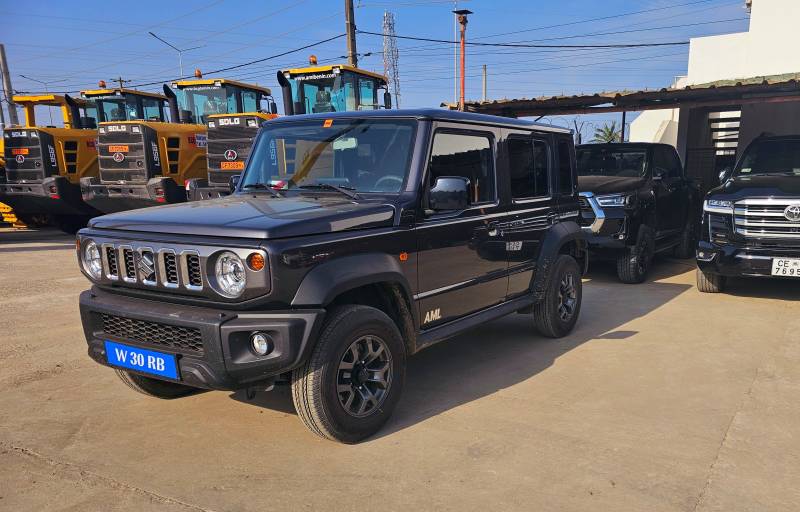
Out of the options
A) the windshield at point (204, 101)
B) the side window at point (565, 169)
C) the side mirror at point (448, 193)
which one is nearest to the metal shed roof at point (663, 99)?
the windshield at point (204, 101)

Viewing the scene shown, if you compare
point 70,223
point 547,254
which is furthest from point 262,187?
point 70,223

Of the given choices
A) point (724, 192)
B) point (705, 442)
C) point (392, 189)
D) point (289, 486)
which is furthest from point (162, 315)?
point (724, 192)

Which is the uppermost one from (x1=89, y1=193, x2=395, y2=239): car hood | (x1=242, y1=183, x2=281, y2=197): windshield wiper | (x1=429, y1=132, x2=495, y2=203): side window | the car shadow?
(x1=429, y1=132, x2=495, y2=203): side window

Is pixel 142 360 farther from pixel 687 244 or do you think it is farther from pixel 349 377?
pixel 687 244

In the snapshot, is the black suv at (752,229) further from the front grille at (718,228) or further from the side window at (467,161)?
the side window at (467,161)

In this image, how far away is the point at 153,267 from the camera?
3340mm

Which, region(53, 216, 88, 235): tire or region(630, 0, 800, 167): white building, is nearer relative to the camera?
region(630, 0, 800, 167): white building

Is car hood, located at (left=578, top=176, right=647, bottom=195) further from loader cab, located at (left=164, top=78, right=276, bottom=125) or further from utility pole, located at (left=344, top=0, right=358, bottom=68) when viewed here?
utility pole, located at (left=344, top=0, right=358, bottom=68)

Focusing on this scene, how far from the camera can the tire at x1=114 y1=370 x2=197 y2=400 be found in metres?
4.10

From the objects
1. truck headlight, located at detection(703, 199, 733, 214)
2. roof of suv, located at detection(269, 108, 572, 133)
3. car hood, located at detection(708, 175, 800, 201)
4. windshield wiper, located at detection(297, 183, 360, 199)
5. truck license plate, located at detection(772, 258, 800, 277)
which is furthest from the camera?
truck headlight, located at detection(703, 199, 733, 214)

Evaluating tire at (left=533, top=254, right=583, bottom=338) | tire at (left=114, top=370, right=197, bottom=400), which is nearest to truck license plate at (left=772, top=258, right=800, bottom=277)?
tire at (left=533, top=254, right=583, bottom=338)

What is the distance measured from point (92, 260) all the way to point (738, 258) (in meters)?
6.58

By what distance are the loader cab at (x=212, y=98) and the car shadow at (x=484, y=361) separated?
8438 millimetres

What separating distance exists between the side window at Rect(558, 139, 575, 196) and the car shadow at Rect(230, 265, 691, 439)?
1.43m
